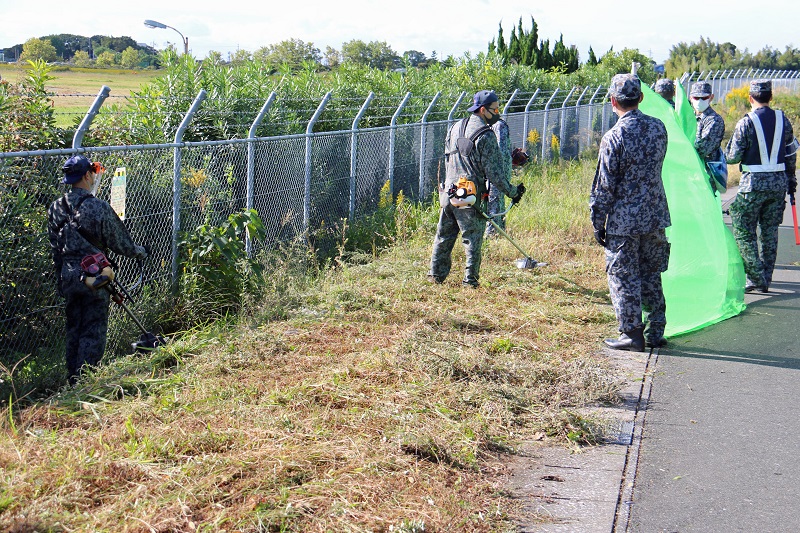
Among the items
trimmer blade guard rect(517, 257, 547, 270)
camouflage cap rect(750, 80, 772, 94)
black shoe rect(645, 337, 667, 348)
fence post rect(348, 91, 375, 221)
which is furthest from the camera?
fence post rect(348, 91, 375, 221)

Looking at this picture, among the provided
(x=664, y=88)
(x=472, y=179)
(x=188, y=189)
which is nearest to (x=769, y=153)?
(x=664, y=88)

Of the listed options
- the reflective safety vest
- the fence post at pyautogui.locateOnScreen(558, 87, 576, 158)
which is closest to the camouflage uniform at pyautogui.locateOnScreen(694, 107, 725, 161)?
the reflective safety vest

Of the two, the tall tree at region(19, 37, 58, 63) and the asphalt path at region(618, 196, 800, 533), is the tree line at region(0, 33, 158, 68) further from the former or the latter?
the asphalt path at region(618, 196, 800, 533)

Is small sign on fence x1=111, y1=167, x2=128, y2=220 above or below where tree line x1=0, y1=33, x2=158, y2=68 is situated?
below

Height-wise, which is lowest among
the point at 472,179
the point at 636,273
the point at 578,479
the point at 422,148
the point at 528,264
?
the point at 578,479

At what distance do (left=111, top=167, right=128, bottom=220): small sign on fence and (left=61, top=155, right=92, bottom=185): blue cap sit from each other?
1.79ft

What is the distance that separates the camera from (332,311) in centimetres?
718

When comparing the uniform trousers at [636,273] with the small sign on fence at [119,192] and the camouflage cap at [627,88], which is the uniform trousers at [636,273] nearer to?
the camouflage cap at [627,88]

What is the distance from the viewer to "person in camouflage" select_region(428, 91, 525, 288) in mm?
7965

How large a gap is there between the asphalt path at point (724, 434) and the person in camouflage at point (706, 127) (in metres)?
2.07

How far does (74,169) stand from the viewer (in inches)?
218

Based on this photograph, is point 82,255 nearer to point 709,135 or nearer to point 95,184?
point 95,184

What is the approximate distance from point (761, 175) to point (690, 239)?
5.35ft

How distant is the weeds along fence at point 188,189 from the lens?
5.98 metres
